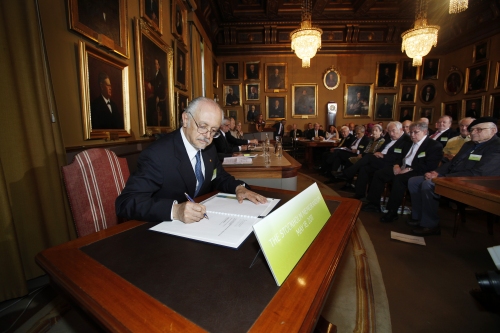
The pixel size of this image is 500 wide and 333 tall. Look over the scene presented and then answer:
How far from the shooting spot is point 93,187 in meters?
1.39

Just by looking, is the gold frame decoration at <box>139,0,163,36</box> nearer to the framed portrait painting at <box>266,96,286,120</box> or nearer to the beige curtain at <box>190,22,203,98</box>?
the beige curtain at <box>190,22,203,98</box>

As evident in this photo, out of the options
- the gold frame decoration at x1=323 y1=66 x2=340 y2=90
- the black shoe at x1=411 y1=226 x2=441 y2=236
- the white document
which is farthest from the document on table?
the gold frame decoration at x1=323 y1=66 x2=340 y2=90

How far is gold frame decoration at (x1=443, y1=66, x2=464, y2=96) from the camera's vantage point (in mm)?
8875

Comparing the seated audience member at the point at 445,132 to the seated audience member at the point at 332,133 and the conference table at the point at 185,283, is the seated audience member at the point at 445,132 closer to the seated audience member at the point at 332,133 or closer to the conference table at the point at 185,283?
the seated audience member at the point at 332,133

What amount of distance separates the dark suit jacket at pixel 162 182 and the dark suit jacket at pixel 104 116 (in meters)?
1.49

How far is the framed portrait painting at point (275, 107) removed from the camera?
10078 mm

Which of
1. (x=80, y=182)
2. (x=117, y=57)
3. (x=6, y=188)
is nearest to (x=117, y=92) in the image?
(x=117, y=57)

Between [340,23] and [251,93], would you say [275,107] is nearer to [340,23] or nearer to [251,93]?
[251,93]

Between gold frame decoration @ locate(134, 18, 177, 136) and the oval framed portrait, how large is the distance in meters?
10.9

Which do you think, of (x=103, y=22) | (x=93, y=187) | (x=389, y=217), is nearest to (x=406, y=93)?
(x=389, y=217)

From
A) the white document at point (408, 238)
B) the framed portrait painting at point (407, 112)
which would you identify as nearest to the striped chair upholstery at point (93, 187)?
the white document at point (408, 238)

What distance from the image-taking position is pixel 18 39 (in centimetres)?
170

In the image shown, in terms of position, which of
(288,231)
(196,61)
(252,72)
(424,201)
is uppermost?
(252,72)

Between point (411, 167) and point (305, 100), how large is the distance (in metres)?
7.10
